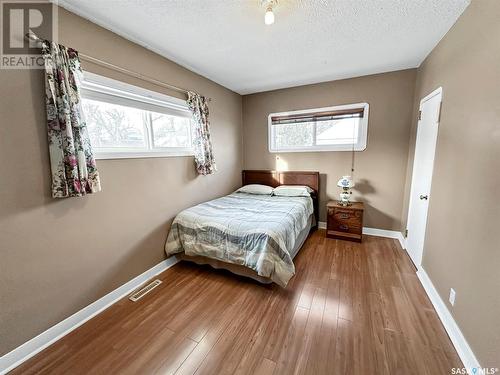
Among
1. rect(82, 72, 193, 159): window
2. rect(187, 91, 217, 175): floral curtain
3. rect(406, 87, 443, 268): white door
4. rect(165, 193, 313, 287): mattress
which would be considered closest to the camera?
rect(82, 72, 193, 159): window

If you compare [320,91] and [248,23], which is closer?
[248,23]

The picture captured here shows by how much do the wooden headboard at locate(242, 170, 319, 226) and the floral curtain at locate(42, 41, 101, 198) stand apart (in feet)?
9.37

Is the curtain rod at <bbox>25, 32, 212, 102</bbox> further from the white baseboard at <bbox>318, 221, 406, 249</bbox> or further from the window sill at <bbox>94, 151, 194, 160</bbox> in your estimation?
the white baseboard at <bbox>318, 221, 406, 249</bbox>

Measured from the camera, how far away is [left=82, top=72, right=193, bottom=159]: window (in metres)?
1.82

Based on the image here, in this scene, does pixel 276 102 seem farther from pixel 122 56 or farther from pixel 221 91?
pixel 122 56

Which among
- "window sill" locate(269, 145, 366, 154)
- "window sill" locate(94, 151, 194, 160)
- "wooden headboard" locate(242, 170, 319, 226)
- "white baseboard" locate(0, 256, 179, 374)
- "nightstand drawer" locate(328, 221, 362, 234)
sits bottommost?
"white baseboard" locate(0, 256, 179, 374)

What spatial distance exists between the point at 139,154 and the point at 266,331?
2038 mm

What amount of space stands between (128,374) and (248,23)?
9.30ft

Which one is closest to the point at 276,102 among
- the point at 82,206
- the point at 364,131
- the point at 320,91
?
the point at 320,91

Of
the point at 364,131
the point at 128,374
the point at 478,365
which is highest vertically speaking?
the point at 364,131

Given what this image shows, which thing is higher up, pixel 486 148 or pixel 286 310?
pixel 486 148

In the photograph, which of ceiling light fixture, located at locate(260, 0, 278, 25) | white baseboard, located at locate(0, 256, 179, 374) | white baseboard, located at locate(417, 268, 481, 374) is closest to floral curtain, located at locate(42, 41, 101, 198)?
white baseboard, located at locate(0, 256, 179, 374)

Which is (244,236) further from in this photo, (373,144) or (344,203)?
(373,144)

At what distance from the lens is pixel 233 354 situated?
142 centimetres
